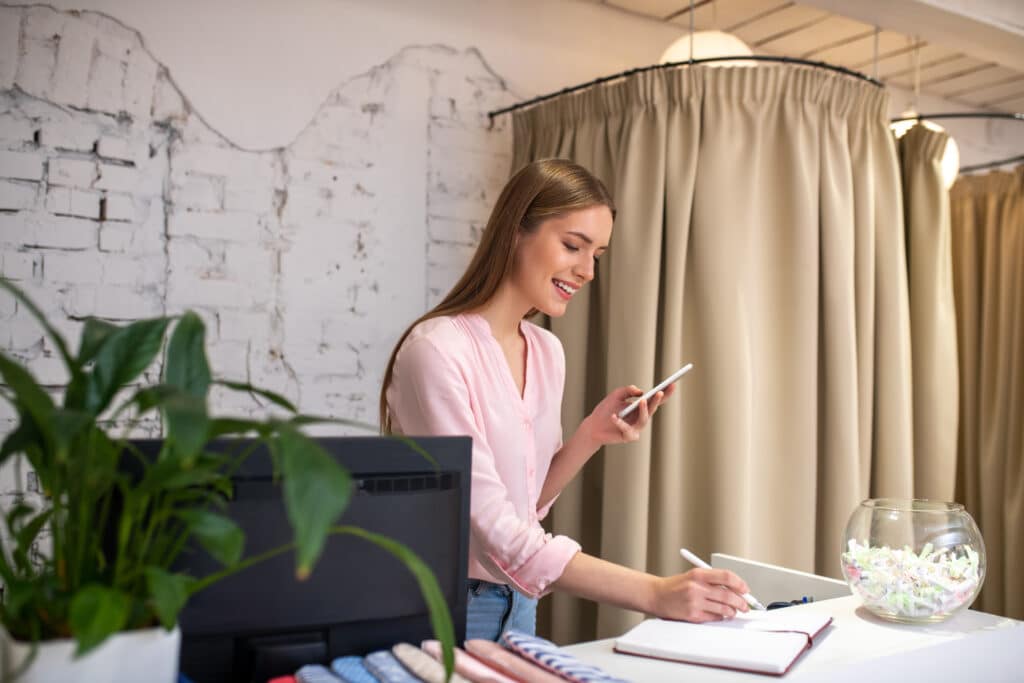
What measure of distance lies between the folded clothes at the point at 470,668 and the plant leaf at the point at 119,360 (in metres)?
0.46

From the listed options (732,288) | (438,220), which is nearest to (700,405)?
(732,288)

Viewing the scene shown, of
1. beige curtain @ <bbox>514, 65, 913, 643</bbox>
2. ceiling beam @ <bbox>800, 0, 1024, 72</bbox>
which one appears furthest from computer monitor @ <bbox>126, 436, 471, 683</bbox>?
ceiling beam @ <bbox>800, 0, 1024, 72</bbox>

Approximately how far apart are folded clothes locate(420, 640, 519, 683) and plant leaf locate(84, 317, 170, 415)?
18.0 inches

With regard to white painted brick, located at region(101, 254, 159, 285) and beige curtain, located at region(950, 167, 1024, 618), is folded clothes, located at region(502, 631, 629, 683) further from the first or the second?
beige curtain, located at region(950, 167, 1024, 618)

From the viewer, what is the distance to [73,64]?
94.4 inches

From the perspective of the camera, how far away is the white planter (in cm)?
75

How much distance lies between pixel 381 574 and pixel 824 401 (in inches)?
73.2

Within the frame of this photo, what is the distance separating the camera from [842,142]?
2.60 m

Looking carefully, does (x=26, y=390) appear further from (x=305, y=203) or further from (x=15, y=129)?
(x=305, y=203)

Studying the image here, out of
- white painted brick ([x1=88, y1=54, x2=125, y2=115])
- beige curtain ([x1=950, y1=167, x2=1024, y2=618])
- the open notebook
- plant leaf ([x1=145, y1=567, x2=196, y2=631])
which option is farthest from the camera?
beige curtain ([x1=950, y1=167, x2=1024, y2=618])

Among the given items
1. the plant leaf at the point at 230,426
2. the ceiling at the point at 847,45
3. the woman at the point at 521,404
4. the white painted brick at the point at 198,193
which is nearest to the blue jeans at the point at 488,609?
the woman at the point at 521,404

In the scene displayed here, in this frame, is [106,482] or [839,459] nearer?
[106,482]

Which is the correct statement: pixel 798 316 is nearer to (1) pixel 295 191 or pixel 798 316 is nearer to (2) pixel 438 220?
(2) pixel 438 220

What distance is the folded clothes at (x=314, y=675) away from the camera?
967 mm
